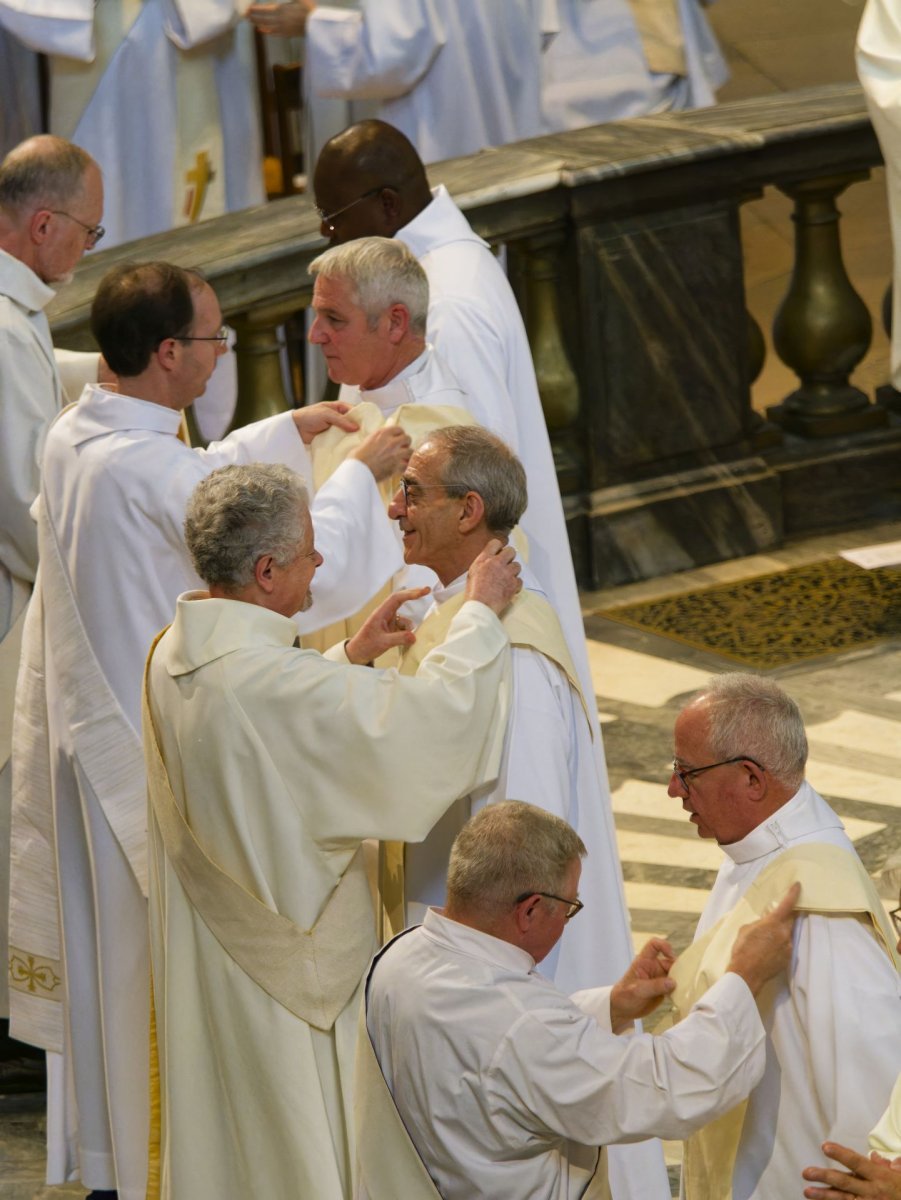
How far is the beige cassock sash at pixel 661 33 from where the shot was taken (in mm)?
8172

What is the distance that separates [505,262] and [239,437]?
9.65 ft

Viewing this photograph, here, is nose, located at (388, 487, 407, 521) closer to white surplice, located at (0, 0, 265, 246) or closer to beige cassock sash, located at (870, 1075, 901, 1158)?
beige cassock sash, located at (870, 1075, 901, 1158)

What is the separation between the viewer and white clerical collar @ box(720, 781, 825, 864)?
10.5 ft

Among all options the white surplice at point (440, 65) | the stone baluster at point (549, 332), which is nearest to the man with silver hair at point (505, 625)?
the stone baluster at point (549, 332)

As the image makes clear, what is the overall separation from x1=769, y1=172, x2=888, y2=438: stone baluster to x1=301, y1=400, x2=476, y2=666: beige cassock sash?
138 inches

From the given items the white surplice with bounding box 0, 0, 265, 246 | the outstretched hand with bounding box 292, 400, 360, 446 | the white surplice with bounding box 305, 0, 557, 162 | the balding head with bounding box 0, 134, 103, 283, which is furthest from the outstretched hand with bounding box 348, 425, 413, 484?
the white surplice with bounding box 0, 0, 265, 246

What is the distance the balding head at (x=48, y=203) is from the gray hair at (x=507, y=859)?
7.51 feet

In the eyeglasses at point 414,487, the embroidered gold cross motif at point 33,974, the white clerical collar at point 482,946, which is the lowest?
the embroidered gold cross motif at point 33,974

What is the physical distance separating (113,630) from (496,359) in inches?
42.7

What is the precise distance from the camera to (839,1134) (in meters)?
3.02

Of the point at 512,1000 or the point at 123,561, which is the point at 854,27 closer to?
the point at 123,561

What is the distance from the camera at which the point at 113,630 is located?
416 cm

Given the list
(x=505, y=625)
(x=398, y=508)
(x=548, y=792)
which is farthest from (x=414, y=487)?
(x=548, y=792)

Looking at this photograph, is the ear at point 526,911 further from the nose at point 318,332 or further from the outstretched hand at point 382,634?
the nose at point 318,332
